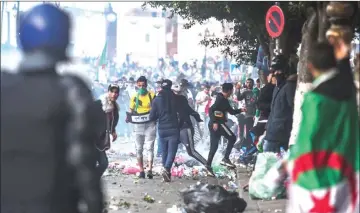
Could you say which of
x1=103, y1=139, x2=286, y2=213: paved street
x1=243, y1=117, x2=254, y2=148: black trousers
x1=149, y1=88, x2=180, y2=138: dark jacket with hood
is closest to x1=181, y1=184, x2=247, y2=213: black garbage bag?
x1=103, y1=139, x2=286, y2=213: paved street

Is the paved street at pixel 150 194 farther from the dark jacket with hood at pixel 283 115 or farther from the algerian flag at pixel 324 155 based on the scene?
the algerian flag at pixel 324 155

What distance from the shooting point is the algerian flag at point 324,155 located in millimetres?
5113

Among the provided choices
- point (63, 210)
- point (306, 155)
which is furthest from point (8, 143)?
point (306, 155)

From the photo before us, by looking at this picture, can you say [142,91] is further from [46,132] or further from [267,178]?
[46,132]

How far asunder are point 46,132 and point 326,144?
2.18 metres

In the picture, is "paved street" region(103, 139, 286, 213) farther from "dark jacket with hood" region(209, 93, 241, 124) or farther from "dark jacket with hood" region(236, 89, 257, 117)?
"dark jacket with hood" region(236, 89, 257, 117)

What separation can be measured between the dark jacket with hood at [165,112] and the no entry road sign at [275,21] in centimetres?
215

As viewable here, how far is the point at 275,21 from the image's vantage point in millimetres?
12305

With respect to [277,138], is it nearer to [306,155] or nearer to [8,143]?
[306,155]

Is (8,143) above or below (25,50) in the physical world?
below

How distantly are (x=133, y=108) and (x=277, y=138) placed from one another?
4.15 meters

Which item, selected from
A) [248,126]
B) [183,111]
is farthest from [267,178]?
[248,126]

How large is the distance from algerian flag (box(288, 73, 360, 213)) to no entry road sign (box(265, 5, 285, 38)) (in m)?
6.92

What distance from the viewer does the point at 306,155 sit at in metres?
5.14
